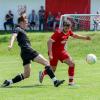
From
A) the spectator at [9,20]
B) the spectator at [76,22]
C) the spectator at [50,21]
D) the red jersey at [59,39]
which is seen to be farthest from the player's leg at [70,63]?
the spectator at [9,20]

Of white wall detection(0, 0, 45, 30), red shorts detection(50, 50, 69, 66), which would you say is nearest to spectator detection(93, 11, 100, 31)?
white wall detection(0, 0, 45, 30)

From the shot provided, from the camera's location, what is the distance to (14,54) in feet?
103

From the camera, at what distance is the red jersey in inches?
615

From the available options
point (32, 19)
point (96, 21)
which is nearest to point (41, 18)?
point (32, 19)

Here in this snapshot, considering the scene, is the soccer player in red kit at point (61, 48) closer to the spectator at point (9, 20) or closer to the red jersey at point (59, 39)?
the red jersey at point (59, 39)

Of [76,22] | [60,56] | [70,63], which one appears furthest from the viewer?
[76,22]

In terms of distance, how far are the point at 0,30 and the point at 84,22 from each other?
9526 mm

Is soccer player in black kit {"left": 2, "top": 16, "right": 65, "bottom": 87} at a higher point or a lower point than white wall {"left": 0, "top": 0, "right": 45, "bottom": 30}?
higher

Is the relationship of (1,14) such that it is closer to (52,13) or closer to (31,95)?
(52,13)

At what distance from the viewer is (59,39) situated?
51.4 ft

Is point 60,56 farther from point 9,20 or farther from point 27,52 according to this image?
point 9,20

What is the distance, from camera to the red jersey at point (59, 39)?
1562cm

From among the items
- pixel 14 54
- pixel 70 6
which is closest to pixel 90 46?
pixel 14 54

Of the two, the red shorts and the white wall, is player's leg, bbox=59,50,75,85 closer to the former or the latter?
the red shorts
